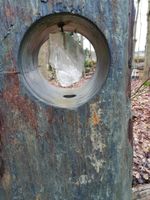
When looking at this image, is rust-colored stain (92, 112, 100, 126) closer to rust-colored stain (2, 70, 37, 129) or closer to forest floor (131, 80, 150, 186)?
rust-colored stain (2, 70, 37, 129)

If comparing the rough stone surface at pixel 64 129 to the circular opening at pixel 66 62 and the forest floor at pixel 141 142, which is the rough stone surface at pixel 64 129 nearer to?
the forest floor at pixel 141 142

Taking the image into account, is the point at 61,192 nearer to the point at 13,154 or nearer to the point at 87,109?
the point at 13,154

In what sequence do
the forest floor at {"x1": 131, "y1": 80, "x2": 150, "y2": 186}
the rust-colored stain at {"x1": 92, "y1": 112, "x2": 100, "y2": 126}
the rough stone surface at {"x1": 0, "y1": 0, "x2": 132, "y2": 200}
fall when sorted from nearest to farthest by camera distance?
the rough stone surface at {"x1": 0, "y1": 0, "x2": 132, "y2": 200}
the rust-colored stain at {"x1": 92, "y1": 112, "x2": 100, "y2": 126}
the forest floor at {"x1": 131, "y1": 80, "x2": 150, "y2": 186}

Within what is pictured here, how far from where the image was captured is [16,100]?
1.66 m

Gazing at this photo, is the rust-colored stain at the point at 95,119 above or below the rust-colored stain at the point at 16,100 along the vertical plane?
below

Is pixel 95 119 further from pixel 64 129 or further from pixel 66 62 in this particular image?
pixel 66 62

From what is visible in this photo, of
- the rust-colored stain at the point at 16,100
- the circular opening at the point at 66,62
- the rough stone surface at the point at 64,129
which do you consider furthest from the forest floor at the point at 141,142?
the circular opening at the point at 66,62

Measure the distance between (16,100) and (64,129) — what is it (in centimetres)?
33

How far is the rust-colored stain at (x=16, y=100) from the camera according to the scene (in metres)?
1.63

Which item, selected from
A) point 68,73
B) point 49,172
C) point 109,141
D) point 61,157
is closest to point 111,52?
point 109,141

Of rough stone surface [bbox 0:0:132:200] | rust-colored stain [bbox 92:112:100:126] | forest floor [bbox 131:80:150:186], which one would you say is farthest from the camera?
forest floor [bbox 131:80:150:186]

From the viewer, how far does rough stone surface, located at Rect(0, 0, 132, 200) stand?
155 cm

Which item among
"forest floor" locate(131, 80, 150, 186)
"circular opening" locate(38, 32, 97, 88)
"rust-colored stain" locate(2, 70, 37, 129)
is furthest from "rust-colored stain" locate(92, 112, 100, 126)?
"circular opening" locate(38, 32, 97, 88)

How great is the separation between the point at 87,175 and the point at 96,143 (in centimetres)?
23
